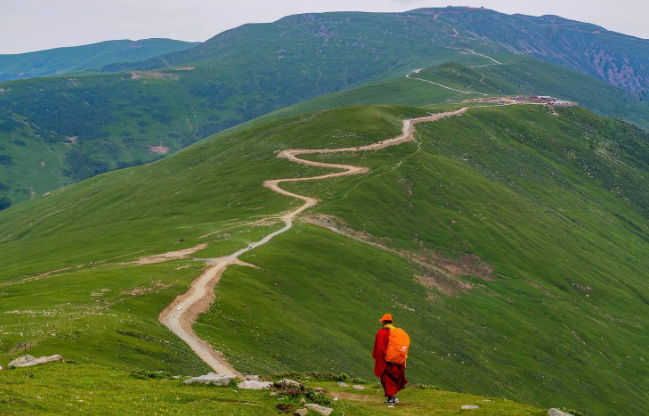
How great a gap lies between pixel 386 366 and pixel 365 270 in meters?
67.0

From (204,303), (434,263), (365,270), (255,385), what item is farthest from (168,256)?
(255,385)

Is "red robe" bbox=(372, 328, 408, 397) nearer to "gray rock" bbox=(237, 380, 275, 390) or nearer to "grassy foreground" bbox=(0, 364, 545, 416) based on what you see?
"grassy foreground" bbox=(0, 364, 545, 416)

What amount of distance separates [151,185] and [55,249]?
51.1 meters

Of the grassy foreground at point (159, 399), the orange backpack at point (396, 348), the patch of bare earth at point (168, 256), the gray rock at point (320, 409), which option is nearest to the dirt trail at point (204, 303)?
the patch of bare earth at point (168, 256)

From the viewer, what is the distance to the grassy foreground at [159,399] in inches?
971

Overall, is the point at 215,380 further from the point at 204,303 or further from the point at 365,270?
the point at 365,270

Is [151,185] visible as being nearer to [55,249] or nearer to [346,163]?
[55,249]

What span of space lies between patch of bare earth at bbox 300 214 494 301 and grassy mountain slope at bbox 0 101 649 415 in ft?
1.54

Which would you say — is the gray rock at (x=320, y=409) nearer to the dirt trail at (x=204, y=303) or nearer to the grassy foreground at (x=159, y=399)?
the grassy foreground at (x=159, y=399)

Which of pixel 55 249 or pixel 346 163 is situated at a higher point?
pixel 346 163

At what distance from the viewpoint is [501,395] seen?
76.6 meters

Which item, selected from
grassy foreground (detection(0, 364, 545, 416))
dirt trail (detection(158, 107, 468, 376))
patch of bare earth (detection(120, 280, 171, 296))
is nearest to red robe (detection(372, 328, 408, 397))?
grassy foreground (detection(0, 364, 545, 416))

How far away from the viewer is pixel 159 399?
91.0ft

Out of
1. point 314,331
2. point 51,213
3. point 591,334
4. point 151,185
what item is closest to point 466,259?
point 591,334
